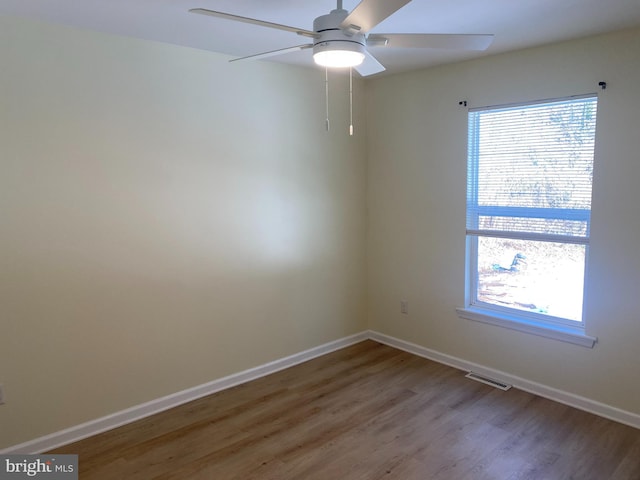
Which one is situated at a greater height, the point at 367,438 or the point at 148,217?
the point at 148,217

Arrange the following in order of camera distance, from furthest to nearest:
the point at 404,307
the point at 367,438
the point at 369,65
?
the point at 404,307, the point at 367,438, the point at 369,65

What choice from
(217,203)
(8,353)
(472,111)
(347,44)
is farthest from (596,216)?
(8,353)

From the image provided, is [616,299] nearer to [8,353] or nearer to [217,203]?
[217,203]

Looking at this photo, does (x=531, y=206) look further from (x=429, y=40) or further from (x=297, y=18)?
(x=297, y=18)

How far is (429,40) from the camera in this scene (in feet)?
6.66

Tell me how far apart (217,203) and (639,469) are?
2.99 metres

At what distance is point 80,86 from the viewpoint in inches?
105

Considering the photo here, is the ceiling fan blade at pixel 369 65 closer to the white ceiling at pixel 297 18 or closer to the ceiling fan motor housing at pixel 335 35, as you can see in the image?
the ceiling fan motor housing at pixel 335 35

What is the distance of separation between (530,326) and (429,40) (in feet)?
7.34

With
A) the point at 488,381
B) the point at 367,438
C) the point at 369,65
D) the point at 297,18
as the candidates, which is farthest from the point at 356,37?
the point at 488,381

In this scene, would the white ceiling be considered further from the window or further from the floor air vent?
the floor air vent

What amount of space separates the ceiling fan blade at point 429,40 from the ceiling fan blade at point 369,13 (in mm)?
178

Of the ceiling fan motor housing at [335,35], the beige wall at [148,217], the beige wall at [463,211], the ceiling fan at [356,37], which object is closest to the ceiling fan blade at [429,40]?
the ceiling fan at [356,37]

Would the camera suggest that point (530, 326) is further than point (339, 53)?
Result: Yes
